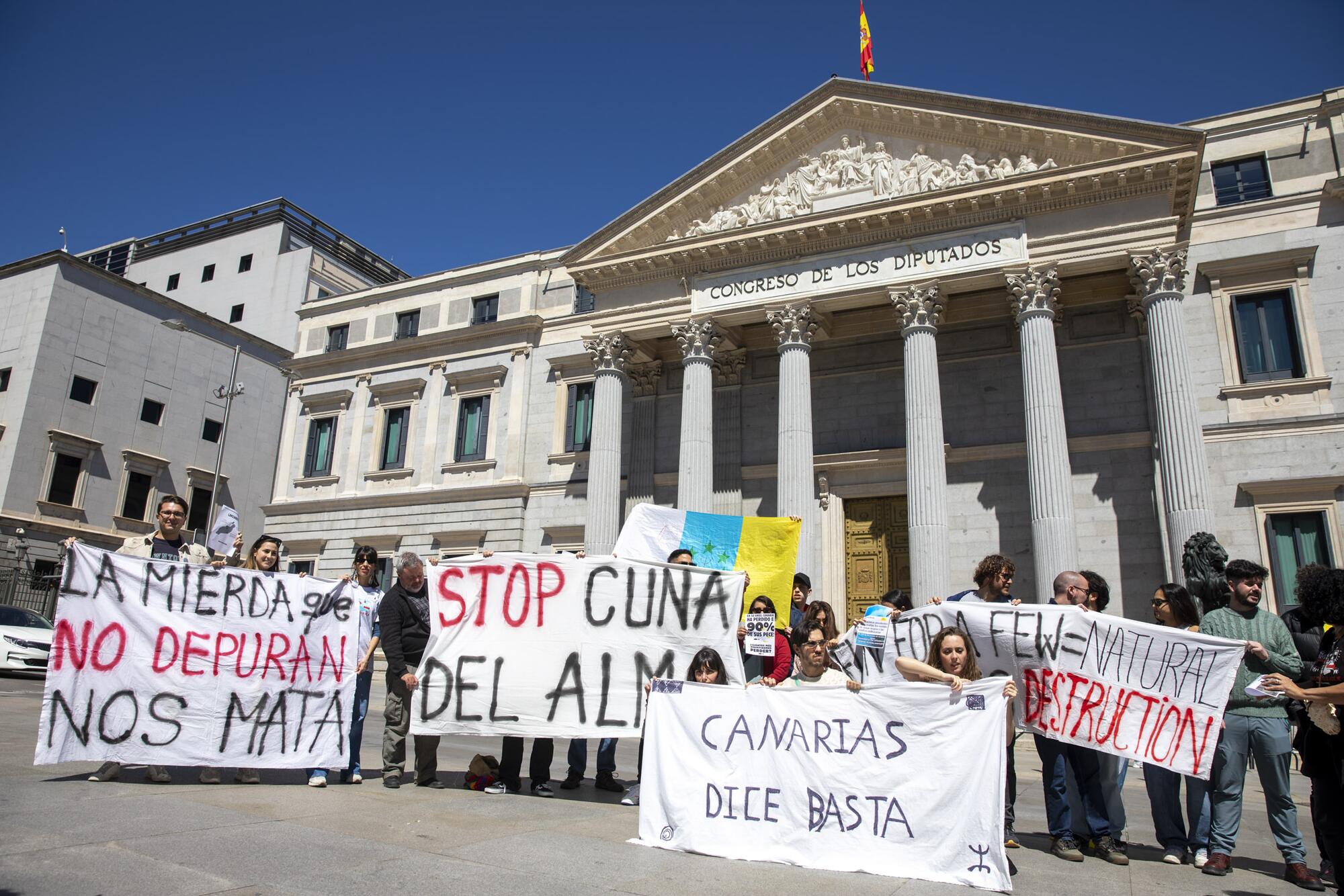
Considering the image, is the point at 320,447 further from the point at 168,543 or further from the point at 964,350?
the point at 168,543

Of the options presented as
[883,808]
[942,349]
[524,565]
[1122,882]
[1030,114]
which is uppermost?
[1030,114]

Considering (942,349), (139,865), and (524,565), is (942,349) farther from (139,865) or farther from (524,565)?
(139,865)

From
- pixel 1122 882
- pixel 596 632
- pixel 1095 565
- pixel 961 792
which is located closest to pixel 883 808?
pixel 961 792

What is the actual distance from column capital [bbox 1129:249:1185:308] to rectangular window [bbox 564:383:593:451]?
52.5 ft

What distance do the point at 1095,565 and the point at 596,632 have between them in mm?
16468

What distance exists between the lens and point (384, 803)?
7.23 metres

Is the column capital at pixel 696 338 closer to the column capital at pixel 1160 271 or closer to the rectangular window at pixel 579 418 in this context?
the rectangular window at pixel 579 418

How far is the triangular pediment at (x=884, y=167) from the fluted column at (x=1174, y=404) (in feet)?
6.80

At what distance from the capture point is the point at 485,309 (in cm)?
3158

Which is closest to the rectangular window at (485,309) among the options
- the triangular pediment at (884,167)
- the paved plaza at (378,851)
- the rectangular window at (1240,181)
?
the triangular pediment at (884,167)

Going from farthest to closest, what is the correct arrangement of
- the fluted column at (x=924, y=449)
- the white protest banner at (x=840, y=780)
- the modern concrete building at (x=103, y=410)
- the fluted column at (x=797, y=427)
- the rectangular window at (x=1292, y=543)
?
1. the modern concrete building at (x=103, y=410)
2. the fluted column at (x=797, y=427)
3. the fluted column at (x=924, y=449)
4. the rectangular window at (x=1292, y=543)
5. the white protest banner at (x=840, y=780)

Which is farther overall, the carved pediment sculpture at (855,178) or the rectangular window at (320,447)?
the rectangular window at (320,447)

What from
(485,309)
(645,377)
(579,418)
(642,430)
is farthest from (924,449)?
(485,309)

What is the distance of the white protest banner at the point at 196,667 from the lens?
7.35 m
